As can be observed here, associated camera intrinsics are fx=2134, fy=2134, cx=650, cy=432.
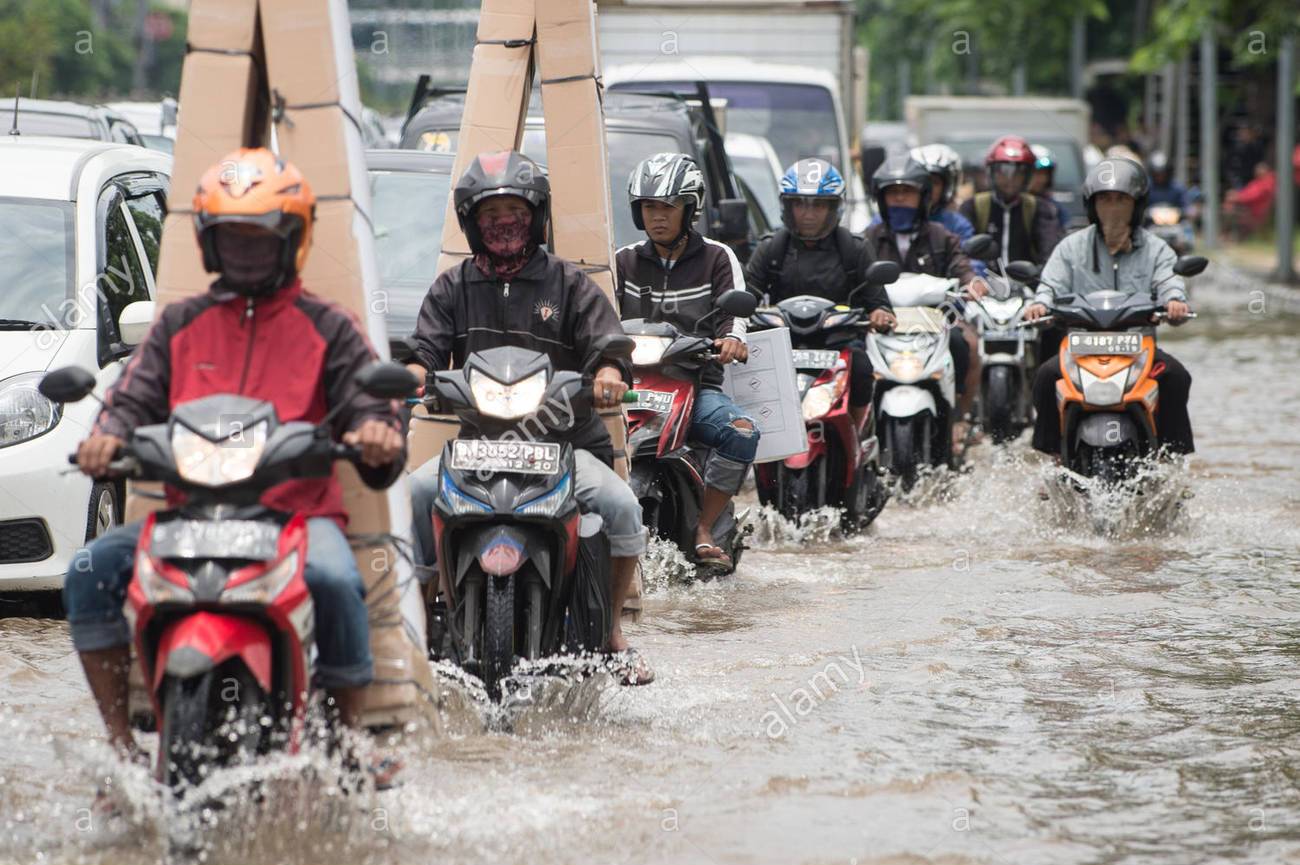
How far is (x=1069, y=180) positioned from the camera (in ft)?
84.4

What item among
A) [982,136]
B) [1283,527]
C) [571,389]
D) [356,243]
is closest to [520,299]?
[571,389]

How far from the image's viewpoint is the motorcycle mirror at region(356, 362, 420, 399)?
5090mm

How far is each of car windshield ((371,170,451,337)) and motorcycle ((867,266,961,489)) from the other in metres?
2.48

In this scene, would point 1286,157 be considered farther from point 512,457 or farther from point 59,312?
point 512,457

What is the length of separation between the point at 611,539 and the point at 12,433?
269 centimetres

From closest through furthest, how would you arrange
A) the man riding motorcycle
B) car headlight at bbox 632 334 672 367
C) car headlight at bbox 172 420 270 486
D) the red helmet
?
1. car headlight at bbox 172 420 270 486
2. the man riding motorcycle
3. car headlight at bbox 632 334 672 367
4. the red helmet

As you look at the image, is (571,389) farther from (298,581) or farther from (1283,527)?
(1283,527)

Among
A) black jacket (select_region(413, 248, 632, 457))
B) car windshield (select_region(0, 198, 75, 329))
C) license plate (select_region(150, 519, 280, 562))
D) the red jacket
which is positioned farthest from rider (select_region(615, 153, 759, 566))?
license plate (select_region(150, 519, 280, 562))

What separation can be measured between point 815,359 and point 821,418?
307 millimetres

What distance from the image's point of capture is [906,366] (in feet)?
38.5

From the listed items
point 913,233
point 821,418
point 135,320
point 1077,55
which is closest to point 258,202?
point 135,320

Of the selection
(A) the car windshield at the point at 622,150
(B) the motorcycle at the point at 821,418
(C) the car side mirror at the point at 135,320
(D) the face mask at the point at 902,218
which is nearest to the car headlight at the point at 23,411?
(C) the car side mirror at the point at 135,320

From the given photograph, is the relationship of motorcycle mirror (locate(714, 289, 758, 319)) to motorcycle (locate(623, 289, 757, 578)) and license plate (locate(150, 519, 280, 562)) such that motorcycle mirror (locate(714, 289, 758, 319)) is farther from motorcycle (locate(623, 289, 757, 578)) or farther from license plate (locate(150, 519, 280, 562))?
license plate (locate(150, 519, 280, 562))

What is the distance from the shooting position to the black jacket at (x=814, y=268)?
10.9 metres
